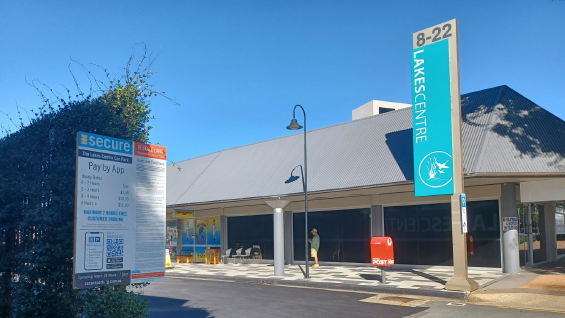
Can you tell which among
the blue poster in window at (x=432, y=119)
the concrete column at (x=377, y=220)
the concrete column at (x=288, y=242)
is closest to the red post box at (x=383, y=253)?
the blue poster in window at (x=432, y=119)

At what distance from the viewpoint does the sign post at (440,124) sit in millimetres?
13672

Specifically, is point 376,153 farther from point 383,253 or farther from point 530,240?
point 530,240

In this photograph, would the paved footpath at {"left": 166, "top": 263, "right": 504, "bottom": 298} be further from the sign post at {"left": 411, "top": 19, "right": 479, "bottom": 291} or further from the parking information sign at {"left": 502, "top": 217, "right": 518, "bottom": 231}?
the parking information sign at {"left": 502, "top": 217, "right": 518, "bottom": 231}

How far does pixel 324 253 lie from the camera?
2362cm

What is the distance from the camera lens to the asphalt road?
36.5ft

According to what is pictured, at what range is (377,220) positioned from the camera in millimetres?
21094

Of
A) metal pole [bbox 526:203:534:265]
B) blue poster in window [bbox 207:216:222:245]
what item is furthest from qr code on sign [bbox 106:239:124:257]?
blue poster in window [bbox 207:216:222:245]

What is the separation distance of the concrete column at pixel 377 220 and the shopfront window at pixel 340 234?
0.51 metres

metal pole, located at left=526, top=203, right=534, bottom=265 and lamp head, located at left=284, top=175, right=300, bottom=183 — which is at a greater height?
lamp head, located at left=284, top=175, right=300, bottom=183

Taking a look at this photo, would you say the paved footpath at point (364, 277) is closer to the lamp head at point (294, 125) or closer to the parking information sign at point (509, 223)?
the parking information sign at point (509, 223)

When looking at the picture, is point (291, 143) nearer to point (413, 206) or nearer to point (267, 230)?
point (267, 230)

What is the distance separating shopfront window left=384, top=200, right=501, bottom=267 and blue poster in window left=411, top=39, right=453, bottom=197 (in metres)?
4.61


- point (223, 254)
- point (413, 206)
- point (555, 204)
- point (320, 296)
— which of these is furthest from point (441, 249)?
point (223, 254)

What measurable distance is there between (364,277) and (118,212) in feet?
41.2
